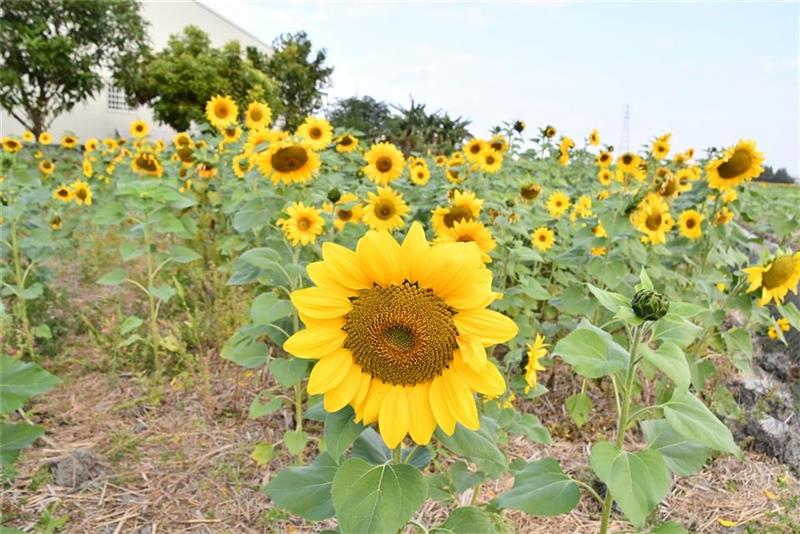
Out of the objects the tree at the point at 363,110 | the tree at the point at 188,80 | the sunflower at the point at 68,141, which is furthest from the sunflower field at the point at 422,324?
the tree at the point at 363,110

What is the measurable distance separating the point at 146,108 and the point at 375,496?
3203 cm

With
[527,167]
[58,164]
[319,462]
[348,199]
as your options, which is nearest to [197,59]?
[58,164]

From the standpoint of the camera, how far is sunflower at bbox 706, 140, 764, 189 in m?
3.07

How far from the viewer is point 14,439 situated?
147cm

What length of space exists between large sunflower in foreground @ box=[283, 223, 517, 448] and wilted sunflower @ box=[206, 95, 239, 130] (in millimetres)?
3930

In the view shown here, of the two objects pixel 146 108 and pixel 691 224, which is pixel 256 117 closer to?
pixel 691 224

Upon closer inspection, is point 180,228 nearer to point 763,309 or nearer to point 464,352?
point 464,352

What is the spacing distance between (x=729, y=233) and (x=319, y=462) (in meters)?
2.88

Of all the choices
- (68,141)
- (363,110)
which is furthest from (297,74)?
(68,141)

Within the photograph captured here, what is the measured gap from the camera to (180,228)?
260cm

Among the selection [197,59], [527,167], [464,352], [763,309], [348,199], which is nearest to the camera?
[464,352]

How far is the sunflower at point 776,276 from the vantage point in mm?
2121

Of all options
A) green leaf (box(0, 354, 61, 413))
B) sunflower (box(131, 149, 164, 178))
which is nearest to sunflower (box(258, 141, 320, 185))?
green leaf (box(0, 354, 61, 413))

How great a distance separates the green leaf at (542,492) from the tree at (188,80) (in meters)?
21.9
